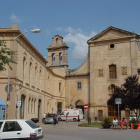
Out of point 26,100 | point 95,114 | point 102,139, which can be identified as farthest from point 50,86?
point 102,139

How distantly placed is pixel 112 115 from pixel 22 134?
35.3 metres

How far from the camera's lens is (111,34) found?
1861 inches

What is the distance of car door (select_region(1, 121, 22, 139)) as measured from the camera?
36.3 feet

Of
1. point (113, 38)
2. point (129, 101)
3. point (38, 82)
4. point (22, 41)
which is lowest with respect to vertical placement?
point (129, 101)

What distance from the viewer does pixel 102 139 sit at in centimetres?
1536

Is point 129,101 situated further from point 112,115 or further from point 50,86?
point 50,86

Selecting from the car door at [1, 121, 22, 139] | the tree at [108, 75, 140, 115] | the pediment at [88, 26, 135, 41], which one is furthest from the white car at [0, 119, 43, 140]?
the pediment at [88, 26, 135, 41]

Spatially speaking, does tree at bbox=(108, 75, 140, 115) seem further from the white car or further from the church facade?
the white car

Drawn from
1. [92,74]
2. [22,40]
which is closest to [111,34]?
[92,74]

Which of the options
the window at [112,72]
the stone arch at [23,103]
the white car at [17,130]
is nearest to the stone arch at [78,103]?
the window at [112,72]

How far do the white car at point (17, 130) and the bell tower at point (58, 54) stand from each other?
39908mm

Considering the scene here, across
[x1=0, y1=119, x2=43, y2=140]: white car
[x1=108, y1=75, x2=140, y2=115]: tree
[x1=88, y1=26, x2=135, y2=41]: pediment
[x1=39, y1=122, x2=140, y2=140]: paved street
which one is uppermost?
[x1=88, y1=26, x2=135, y2=41]: pediment

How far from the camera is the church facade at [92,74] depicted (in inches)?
1695

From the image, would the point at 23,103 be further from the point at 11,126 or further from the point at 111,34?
the point at 111,34
